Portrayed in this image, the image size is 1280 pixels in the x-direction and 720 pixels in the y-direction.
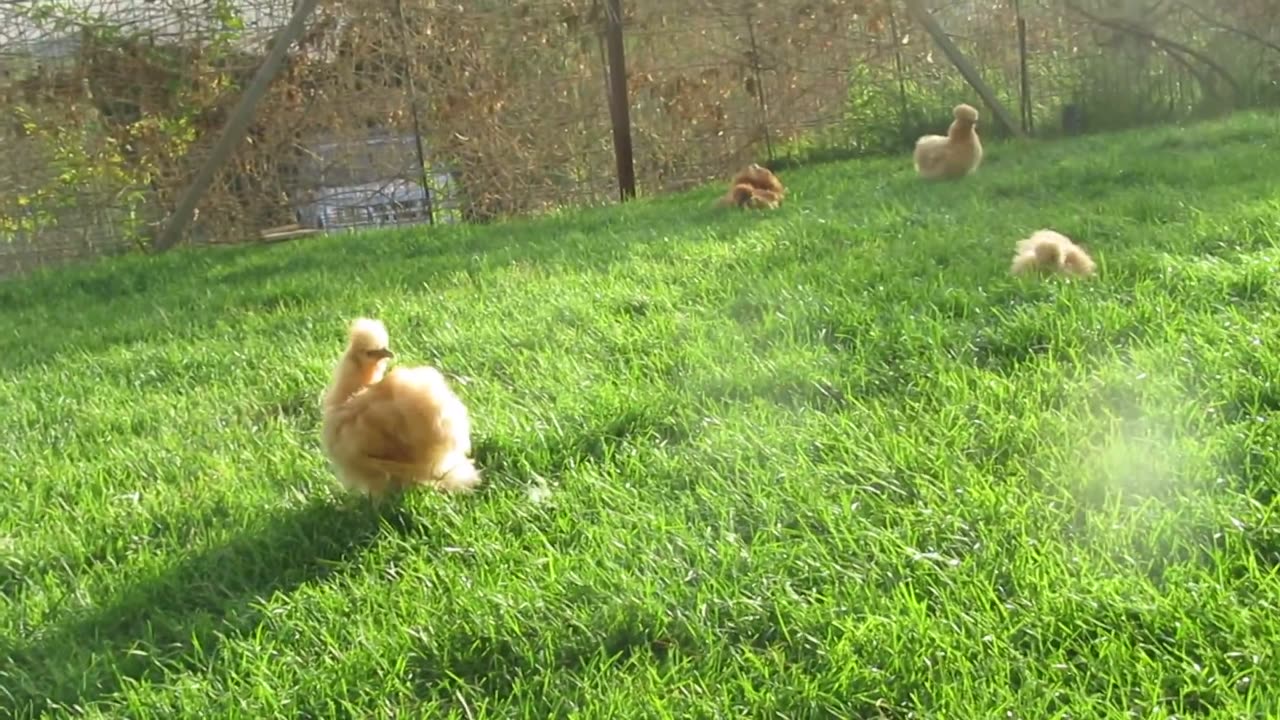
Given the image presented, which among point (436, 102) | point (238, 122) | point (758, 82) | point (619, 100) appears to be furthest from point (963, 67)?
point (238, 122)

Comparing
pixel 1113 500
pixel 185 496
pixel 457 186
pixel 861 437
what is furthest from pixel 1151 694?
pixel 457 186

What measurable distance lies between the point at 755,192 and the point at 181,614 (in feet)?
16.9

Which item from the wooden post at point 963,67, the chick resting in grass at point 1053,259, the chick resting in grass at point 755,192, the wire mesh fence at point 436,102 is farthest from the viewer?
the wooden post at point 963,67

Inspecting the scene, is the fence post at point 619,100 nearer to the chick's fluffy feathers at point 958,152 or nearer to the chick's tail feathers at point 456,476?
the chick's fluffy feathers at point 958,152

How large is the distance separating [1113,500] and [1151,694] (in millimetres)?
680

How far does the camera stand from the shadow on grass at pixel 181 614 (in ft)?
7.52

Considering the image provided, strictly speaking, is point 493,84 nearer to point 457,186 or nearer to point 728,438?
point 457,186

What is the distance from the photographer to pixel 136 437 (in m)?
3.82

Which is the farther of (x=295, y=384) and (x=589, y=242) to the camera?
(x=589, y=242)

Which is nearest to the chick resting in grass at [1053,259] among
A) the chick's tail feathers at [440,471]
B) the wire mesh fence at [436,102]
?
the chick's tail feathers at [440,471]

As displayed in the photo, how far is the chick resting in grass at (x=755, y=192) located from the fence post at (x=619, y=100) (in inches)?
71.2

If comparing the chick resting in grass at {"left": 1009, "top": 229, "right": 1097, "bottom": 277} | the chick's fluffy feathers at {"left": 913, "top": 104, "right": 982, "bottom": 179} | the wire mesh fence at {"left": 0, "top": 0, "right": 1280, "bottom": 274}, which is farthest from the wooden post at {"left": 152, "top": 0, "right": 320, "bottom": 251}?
the chick resting in grass at {"left": 1009, "top": 229, "right": 1097, "bottom": 277}

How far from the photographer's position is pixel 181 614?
Answer: 99.7 inches

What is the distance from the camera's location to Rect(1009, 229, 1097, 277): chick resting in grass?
414 cm
